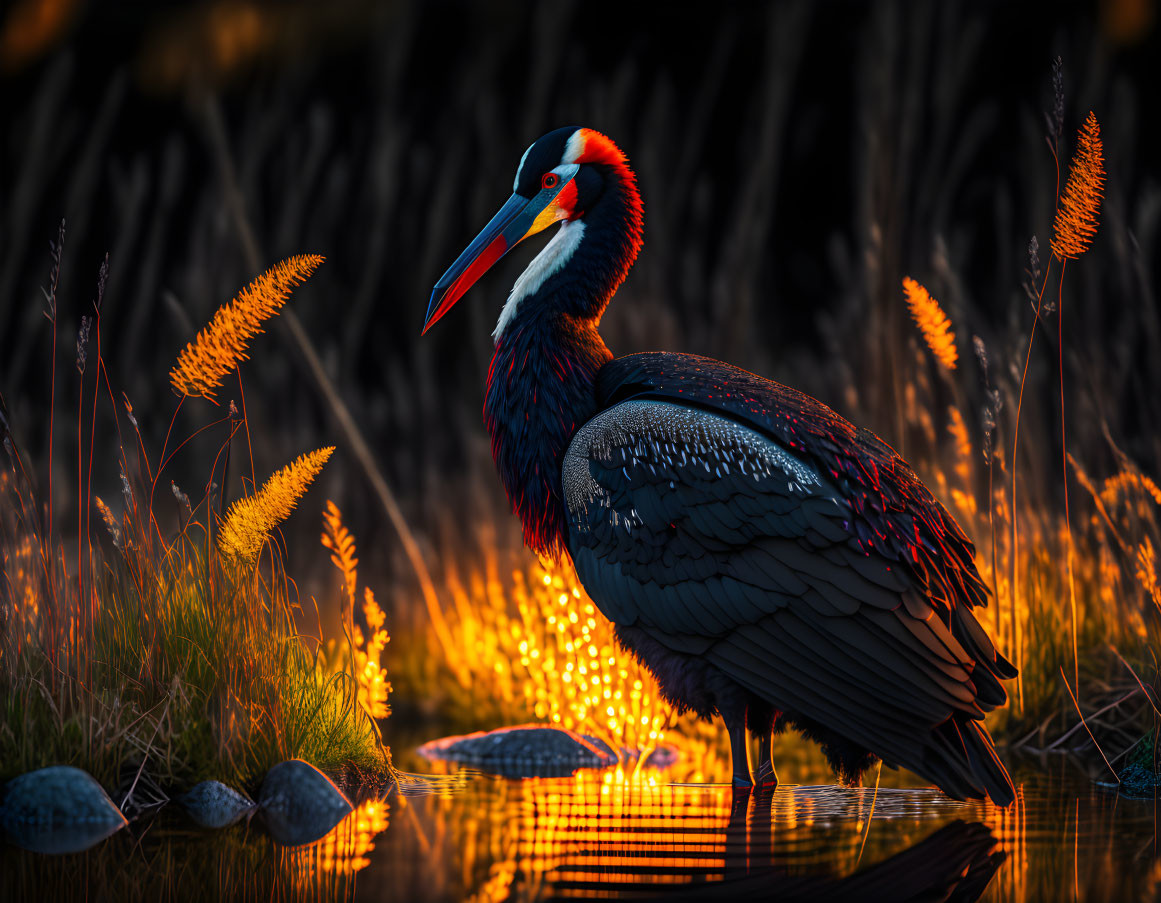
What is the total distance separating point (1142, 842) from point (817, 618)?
1258 millimetres

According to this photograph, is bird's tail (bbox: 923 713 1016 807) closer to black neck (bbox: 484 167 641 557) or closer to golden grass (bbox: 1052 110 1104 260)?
black neck (bbox: 484 167 641 557)

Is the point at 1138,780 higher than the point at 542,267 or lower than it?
lower

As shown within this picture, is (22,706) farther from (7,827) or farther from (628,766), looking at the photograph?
(628,766)

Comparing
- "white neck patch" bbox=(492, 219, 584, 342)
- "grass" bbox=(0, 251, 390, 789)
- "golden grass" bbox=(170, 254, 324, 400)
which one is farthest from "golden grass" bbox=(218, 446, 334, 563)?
"white neck patch" bbox=(492, 219, 584, 342)

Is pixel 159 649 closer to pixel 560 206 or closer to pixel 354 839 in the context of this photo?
pixel 354 839

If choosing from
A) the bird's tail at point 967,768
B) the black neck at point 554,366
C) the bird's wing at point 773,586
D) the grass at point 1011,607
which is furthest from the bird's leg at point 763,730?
the black neck at point 554,366

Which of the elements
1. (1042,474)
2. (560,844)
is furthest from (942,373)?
(560,844)

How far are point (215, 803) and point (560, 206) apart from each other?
9.72 feet

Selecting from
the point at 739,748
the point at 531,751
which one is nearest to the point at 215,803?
the point at 531,751

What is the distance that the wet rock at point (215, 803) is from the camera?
188 inches

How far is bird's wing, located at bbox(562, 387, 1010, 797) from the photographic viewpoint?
16.3 ft

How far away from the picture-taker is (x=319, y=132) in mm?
8422

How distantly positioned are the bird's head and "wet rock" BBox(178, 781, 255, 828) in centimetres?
232

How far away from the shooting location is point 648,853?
13.9 ft
